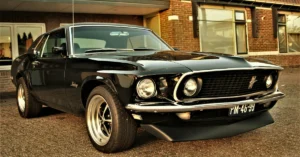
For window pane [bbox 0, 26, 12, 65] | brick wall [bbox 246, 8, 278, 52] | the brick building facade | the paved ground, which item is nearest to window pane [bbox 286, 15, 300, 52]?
the brick building facade

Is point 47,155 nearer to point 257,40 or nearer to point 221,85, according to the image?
point 221,85

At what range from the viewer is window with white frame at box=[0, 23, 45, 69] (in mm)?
10133

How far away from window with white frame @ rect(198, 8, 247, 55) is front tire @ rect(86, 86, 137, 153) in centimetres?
965

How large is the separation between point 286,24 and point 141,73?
14886 millimetres

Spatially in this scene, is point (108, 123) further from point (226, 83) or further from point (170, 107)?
point (226, 83)

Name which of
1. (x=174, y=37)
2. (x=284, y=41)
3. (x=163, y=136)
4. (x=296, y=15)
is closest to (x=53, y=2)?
(x=174, y=37)

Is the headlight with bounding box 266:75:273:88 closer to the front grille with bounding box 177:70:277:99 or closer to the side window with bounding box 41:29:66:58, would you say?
the front grille with bounding box 177:70:277:99

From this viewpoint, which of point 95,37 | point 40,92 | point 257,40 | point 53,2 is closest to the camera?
point 95,37

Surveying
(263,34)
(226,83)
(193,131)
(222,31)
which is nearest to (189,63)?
(226,83)

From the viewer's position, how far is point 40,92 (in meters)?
4.44

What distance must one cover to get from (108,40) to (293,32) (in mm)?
14450

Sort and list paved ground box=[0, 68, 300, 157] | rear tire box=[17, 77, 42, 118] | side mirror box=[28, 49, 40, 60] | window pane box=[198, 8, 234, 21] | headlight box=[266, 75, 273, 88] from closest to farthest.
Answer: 1. paved ground box=[0, 68, 300, 157]
2. headlight box=[266, 75, 273, 88]
3. side mirror box=[28, 49, 40, 60]
4. rear tire box=[17, 77, 42, 118]
5. window pane box=[198, 8, 234, 21]

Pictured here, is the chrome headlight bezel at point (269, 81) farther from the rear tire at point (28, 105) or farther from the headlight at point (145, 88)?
the rear tire at point (28, 105)

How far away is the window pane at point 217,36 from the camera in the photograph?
1255cm
